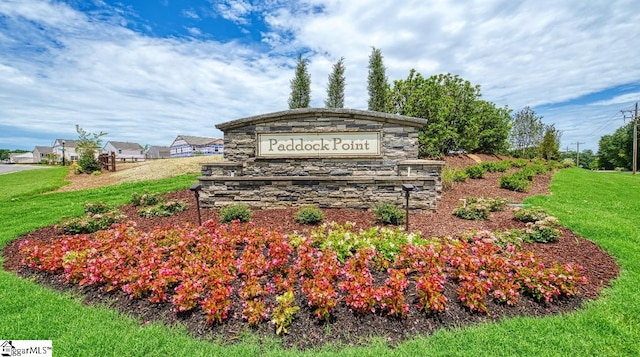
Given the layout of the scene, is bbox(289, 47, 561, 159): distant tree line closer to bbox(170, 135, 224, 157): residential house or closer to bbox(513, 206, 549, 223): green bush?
bbox(513, 206, 549, 223): green bush

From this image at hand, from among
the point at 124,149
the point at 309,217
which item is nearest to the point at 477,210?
the point at 309,217

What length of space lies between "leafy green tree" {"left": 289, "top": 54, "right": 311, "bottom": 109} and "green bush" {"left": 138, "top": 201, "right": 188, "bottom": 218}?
13735mm

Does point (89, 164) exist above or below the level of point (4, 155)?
below

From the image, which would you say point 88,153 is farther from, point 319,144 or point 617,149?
point 617,149

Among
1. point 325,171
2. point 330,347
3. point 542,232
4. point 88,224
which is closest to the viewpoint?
point 330,347

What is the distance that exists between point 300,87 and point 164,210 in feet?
48.3

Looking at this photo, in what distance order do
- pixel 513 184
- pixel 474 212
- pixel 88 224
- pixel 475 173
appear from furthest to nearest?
pixel 475 173, pixel 513 184, pixel 474 212, pixel 88 224

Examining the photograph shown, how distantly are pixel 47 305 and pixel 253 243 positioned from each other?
92.9 inches

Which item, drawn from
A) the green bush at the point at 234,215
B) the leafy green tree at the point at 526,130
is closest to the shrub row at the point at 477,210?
the green bush at the point at 234,215

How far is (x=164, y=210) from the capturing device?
22.3ft

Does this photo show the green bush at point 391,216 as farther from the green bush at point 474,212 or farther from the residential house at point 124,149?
the residential house at point 124,149

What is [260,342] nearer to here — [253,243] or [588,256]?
[253,243]

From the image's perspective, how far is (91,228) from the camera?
582 centimetres

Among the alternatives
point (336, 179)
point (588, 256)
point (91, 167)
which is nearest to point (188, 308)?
point (336, 179)
